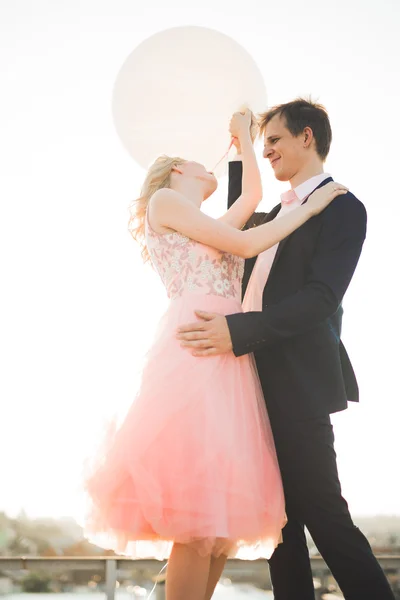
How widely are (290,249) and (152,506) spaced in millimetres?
903

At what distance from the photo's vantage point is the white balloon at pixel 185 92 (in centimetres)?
264

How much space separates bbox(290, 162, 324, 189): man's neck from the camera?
2.28 m

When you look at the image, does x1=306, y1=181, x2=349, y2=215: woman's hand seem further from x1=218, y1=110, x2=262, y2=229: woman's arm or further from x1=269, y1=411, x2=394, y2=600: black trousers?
x1=269, y1=411, x2=394, y2=600: black trousers

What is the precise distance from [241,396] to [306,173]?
883 mm

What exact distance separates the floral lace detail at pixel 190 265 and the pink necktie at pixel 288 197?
1.21 ft

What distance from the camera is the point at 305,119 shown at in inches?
90.8

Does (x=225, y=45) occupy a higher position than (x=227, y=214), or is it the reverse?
(x=225, y=45)

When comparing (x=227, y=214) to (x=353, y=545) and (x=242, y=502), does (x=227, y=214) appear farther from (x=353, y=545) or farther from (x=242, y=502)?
(x=353, y=545)

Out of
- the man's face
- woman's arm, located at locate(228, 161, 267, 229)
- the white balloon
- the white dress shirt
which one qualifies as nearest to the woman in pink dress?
the white dress shirt

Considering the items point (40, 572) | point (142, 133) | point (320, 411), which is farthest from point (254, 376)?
point (40, 572)

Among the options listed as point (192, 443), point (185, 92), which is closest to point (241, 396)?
point (192, 443)

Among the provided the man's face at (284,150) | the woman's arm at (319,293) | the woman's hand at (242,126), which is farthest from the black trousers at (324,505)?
the woman's hand at (242,126)

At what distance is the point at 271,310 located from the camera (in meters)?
1.88

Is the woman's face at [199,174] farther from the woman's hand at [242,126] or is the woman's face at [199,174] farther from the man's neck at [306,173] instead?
the man's neck at [306,173]
